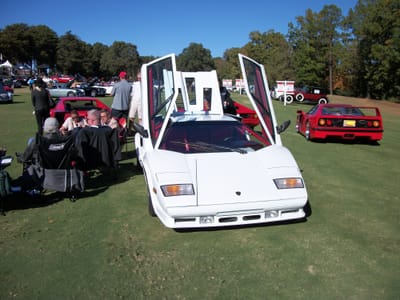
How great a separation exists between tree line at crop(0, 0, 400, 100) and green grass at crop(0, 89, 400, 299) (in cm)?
3897

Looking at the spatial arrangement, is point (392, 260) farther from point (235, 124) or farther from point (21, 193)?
point (21, 193)

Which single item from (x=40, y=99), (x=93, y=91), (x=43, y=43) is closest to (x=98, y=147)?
(x=40, y=99)

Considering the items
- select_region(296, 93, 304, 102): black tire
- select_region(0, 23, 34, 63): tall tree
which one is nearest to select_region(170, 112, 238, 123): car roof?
select_region(296, 93, 304, 102): black tire

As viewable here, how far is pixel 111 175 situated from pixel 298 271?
13.7 ft

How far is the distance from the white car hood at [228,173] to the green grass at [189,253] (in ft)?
1.62

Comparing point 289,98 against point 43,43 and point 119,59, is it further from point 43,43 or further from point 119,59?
point 119,59

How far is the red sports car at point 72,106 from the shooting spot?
10.2 m

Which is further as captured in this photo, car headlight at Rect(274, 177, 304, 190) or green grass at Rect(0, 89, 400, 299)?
car headlight at Rect(274, 177, 304, 190)

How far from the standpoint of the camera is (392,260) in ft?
11.6

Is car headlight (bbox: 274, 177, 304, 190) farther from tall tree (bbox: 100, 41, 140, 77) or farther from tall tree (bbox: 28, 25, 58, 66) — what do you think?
tall tree (bbox: 100, 41, 140, 77)

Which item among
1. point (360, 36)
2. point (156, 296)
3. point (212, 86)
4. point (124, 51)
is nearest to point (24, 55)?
point (124, 51)

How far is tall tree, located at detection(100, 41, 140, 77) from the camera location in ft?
308

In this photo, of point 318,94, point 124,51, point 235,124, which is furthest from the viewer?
point 124,51

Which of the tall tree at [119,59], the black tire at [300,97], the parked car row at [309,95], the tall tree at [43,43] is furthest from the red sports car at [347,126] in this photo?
the tall tree at [119,59]
